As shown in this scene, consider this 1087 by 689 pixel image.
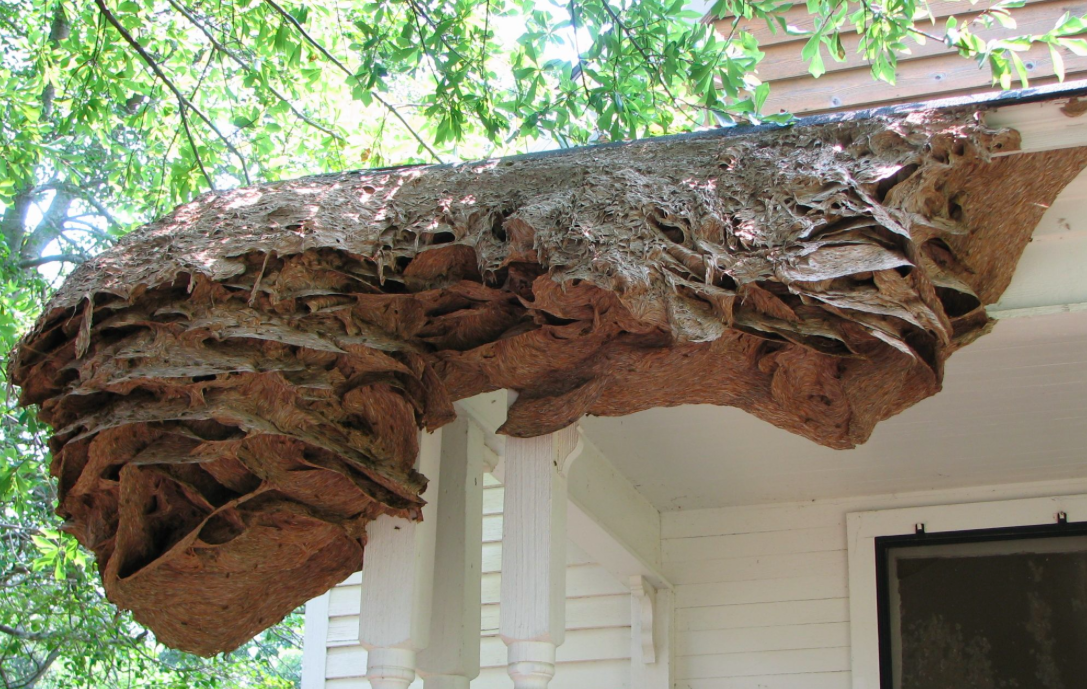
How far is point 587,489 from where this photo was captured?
3.89 m

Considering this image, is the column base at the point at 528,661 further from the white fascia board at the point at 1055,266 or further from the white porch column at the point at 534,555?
the white fascia board at the point at 1055,266

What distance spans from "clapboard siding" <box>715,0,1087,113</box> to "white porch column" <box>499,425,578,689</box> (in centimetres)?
290

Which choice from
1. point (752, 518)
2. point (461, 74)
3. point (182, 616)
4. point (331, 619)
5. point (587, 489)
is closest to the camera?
point (182, 616)

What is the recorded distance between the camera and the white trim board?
13.2 feet

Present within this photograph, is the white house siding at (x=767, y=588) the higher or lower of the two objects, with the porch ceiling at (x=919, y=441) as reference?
lower

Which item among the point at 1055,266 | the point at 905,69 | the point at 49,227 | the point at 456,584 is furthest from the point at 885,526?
the point at 49,227

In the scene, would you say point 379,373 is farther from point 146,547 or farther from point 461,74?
point 461,74

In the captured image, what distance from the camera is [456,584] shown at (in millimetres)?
3221

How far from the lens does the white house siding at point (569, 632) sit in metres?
4.59

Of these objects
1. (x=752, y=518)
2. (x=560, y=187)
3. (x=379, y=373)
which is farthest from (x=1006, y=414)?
(x=379, y=373)

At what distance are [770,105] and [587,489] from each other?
Result: 2.38 m

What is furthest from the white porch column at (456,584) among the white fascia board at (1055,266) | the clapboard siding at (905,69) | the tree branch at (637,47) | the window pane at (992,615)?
the clapboard siding at (905,69)

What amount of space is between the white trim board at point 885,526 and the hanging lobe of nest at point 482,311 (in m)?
1.68

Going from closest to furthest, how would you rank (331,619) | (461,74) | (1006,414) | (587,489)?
(1006,414), (587,489), (331,619), (461,74)
